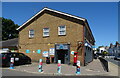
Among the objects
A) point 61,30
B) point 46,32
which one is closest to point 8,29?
point 46,32

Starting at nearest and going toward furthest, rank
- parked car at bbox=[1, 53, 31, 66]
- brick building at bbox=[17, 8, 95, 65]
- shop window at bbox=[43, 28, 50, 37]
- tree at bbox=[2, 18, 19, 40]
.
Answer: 1. parked car at bbox=[1, 53, 31, 66]
2. brick building at bbox=[17, 8, 95, 65]
3. shop window at bbox=[43, 28, 50, 37]
4. tree at bbox=[2, 18, 19, 40]

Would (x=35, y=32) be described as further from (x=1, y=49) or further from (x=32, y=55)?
(x=1, y=49)

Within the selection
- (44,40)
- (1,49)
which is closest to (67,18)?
(44,40)

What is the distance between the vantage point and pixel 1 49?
2495 centimetres

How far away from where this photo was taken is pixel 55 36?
17.7m

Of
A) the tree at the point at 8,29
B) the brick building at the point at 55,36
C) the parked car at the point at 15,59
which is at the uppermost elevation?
the tree at the point at 8,29

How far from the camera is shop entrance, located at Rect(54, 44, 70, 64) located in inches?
650

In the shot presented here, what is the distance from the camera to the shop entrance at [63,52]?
650 inches

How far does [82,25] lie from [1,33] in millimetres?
37853

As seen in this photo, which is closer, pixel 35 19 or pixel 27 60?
pixel 27 60

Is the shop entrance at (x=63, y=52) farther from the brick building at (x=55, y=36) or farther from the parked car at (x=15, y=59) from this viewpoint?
the parked car at (x=15, y=59)

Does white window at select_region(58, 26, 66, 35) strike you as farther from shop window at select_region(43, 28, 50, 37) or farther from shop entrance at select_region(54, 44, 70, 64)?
shop window at select_region(43, 28, 50, 37)

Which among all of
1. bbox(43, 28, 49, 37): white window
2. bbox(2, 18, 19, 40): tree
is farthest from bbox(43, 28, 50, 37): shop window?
bbox(2, 18, 19, 40): tree

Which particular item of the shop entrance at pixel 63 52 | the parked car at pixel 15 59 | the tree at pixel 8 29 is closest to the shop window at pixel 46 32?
the shop entrance at pixel 63 52
